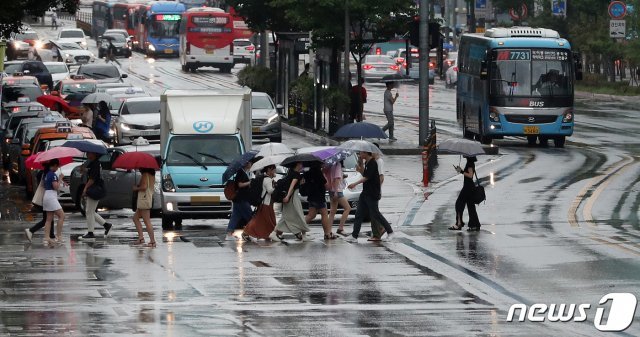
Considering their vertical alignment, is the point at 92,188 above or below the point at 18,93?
above

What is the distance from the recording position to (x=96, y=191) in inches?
1013

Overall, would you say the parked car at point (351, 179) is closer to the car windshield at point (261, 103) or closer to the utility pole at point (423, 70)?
the utility pole at point (423, 70)

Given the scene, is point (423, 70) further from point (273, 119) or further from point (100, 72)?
point (100, 72)

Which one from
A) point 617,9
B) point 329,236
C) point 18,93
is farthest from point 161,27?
point 329,236

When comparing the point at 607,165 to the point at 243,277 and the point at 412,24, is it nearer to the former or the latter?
the point at 412,24

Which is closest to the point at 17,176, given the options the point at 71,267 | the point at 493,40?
the point at 493,40

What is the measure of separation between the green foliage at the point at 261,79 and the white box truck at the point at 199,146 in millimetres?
26681

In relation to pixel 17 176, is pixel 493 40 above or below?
above

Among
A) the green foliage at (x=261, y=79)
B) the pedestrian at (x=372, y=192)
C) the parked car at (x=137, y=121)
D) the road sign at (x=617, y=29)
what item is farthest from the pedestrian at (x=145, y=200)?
the road sign at (x=617, y=29)

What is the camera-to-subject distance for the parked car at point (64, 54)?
84.3m

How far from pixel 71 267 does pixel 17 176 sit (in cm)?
1814

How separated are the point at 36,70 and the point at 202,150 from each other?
3768cm

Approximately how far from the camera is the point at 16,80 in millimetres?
54656

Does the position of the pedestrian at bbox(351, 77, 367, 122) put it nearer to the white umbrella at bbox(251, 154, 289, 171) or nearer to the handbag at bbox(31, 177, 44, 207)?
the white umbrella at bbox(251, 154, 289, 171)
